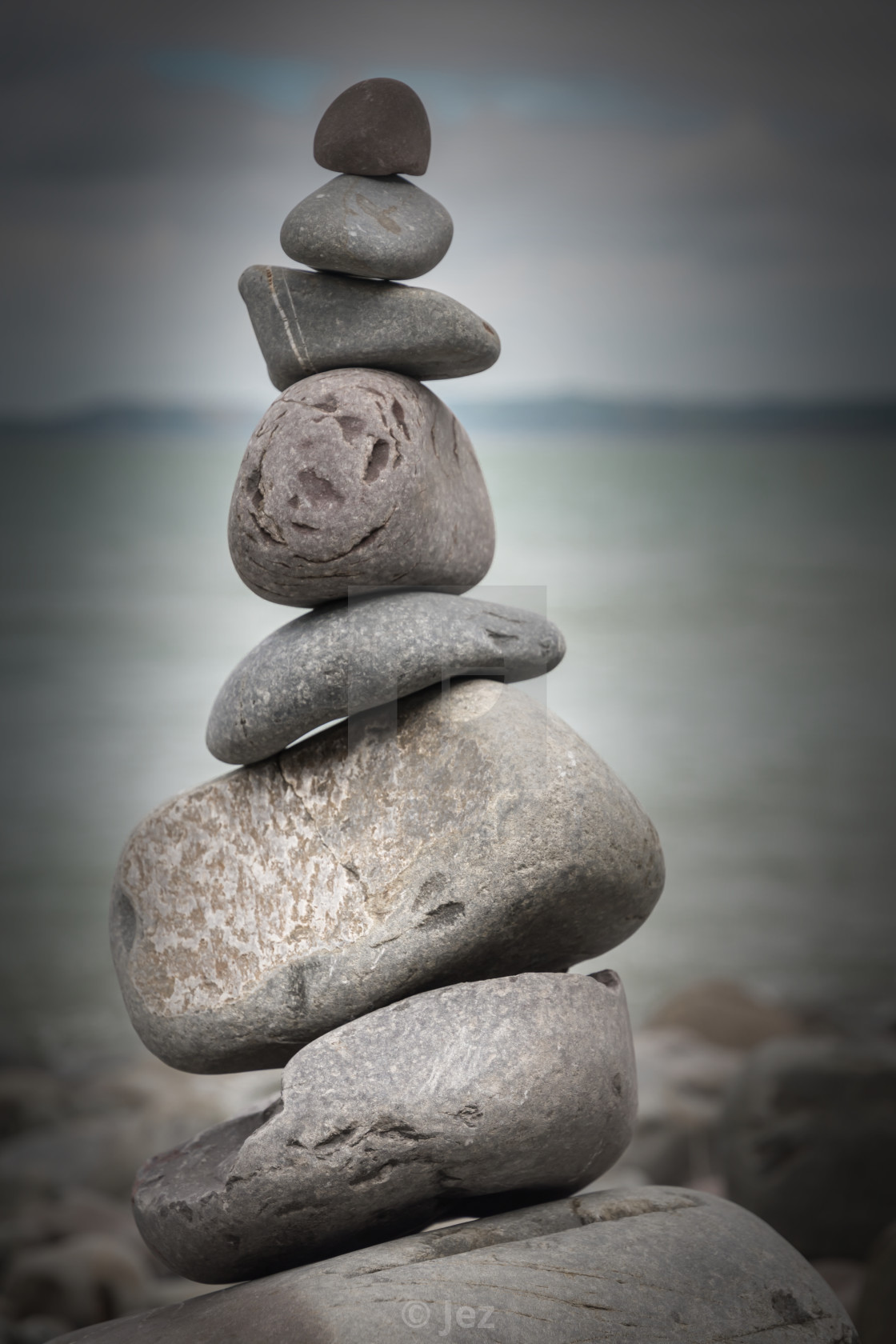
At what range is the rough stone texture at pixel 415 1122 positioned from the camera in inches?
92.8

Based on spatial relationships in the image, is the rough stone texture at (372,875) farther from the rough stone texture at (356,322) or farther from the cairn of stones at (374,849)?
the rough stone texture at (356,322)

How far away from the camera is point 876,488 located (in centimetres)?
633

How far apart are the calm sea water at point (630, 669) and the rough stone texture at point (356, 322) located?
3.02 m

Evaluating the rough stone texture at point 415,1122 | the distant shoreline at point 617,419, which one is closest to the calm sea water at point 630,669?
the distant shoreline at point 617,419

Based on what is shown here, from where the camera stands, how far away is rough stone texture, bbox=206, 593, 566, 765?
106 inches

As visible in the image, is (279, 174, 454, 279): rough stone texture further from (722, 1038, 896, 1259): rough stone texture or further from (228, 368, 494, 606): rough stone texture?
(722, 1038, 896, 1259): rough stone texture

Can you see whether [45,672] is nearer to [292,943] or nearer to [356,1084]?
[292,943]

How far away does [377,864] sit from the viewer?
2.69 metres

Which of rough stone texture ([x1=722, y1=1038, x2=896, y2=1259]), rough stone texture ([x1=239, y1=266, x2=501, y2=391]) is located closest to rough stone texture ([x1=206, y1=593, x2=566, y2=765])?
rough stone texture ([x1=239, y1=266, x2=501, y2=391])

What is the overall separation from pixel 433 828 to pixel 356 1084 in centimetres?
60

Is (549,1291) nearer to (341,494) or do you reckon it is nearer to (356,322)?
(341,494)

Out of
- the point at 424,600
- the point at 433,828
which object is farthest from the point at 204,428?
the point at 433,828

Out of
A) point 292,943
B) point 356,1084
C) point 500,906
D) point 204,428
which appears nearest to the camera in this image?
point 356,1084

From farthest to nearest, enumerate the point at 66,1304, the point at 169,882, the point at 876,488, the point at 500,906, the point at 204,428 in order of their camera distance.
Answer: the point at 876,488
the point at 204,428
the point at 66,1304
the point at 169,882
the point at 500,906
